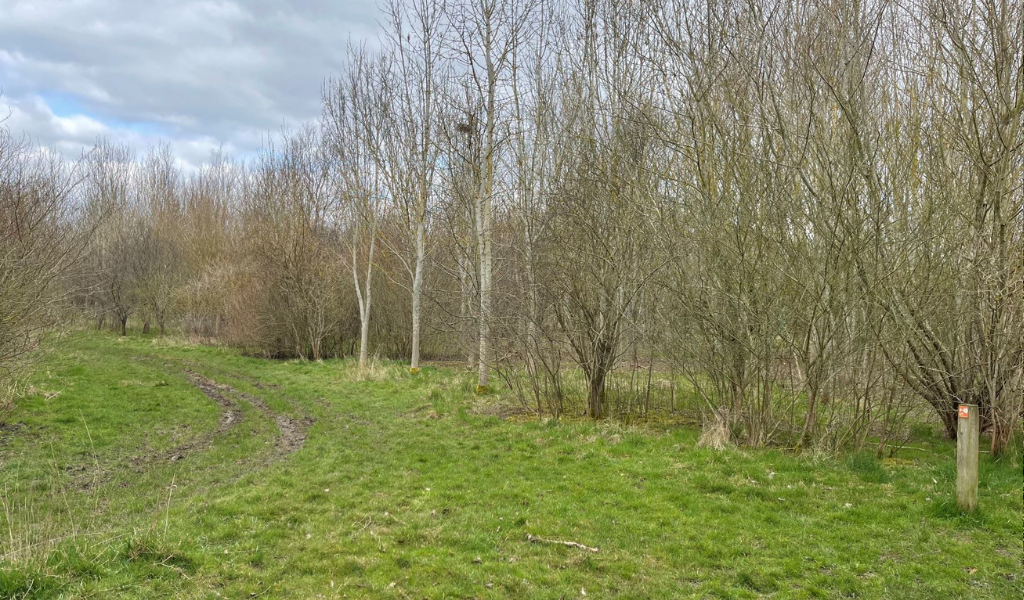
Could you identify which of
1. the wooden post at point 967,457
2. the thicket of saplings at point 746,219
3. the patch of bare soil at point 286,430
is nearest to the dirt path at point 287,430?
the patch of bare soil at point 286,430

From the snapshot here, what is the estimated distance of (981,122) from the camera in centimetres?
716

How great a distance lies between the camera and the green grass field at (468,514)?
4.32 meters

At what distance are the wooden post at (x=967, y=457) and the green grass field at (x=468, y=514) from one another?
156mm

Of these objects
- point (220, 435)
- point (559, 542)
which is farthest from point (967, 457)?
point (220, 435)

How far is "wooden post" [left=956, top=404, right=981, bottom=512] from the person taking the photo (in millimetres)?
5176

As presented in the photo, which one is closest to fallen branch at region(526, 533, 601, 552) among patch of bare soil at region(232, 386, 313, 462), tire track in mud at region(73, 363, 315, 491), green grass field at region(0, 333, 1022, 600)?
green grass field at region(0, 333, 1022, 600)

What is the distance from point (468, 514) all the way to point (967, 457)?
4.73 metres

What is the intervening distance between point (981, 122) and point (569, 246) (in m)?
5.82

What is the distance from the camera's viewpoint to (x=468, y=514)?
5922 millimetres

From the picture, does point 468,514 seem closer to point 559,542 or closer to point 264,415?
point 559,542

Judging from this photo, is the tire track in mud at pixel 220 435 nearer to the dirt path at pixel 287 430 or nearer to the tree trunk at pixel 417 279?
the dirt path at pixel 287 430

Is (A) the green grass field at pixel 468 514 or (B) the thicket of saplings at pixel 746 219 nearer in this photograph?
(A) the green grass field at pixel 468 514

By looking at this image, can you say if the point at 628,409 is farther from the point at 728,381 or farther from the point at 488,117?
the point at 488,117

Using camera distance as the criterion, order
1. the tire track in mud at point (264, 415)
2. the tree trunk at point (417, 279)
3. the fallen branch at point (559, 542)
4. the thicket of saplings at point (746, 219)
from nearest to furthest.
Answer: the fallen branch at point (559, 542) → the thicket of saplings at point (746, 219) → the tire track in mud at point (264, 415) → the tree trunk at point (417, 279)
